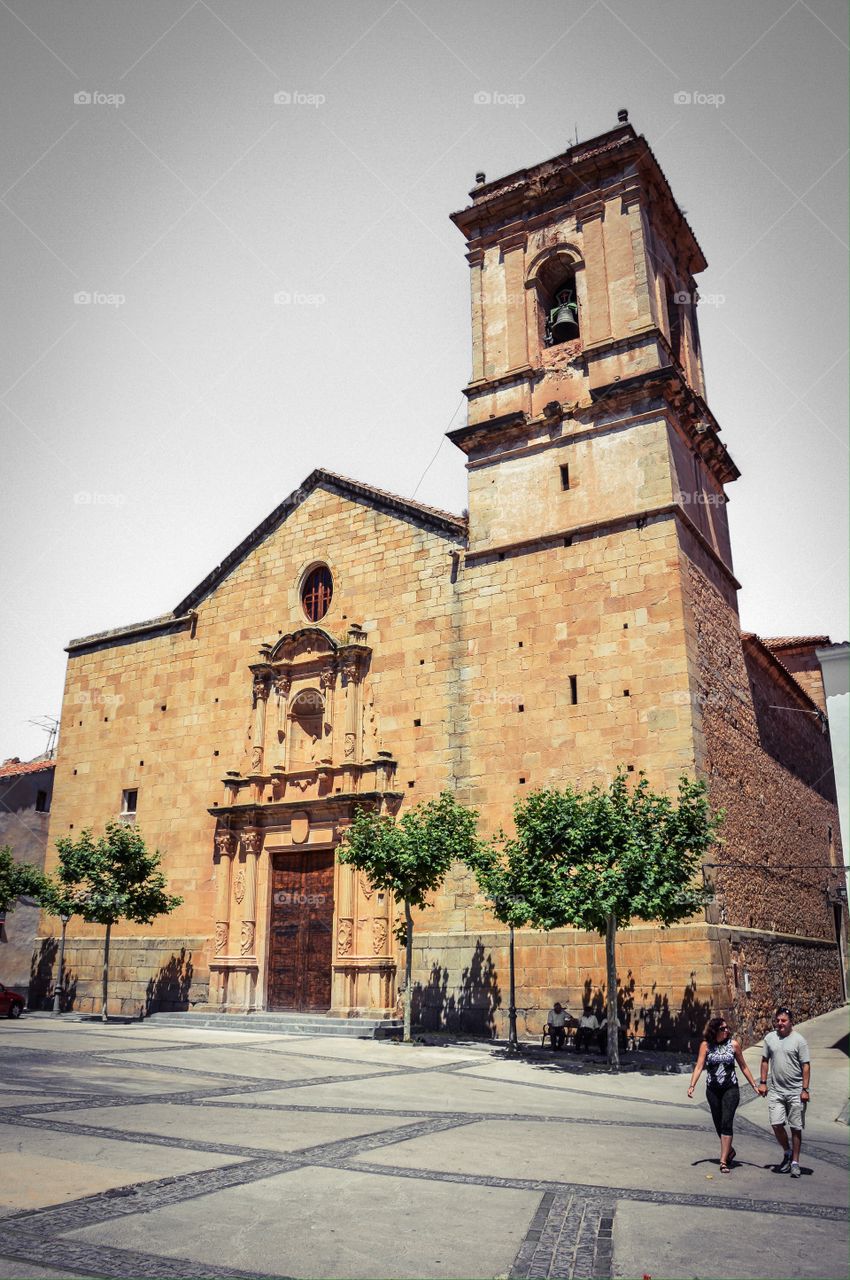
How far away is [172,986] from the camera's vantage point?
930 inches

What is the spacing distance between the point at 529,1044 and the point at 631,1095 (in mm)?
5728

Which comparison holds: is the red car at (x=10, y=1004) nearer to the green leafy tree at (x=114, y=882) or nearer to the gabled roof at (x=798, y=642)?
the green leafy tree at (x=114, y=882)

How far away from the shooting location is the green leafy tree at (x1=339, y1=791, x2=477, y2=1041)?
17859 mm

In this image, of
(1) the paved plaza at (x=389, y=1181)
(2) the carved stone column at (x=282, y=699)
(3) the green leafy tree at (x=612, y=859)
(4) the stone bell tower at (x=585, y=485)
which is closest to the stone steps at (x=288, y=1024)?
(4) the stone bell tower at (x=585, y=485)

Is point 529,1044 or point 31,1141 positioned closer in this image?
point 31,1141

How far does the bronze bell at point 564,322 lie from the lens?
22.6 m

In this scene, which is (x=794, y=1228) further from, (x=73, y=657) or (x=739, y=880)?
(x=73, y=657)

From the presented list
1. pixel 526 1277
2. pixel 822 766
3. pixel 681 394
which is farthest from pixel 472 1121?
pixel 822 766

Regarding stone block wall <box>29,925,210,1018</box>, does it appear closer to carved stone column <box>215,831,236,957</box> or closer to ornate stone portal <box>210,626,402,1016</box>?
carved stone column <box>215,831,236,957</box>

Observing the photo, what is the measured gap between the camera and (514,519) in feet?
71.3

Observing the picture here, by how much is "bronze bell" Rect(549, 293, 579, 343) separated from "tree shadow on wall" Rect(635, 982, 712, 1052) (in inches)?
592

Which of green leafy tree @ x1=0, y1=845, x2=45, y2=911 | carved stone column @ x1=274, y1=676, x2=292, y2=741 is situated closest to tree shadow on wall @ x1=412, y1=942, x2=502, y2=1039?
carved stone column @ x1=274, y1=676, x2=292, y2=741

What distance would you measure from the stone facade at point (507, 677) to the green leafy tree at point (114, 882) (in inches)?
41.5

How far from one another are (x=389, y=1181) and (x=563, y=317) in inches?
787
